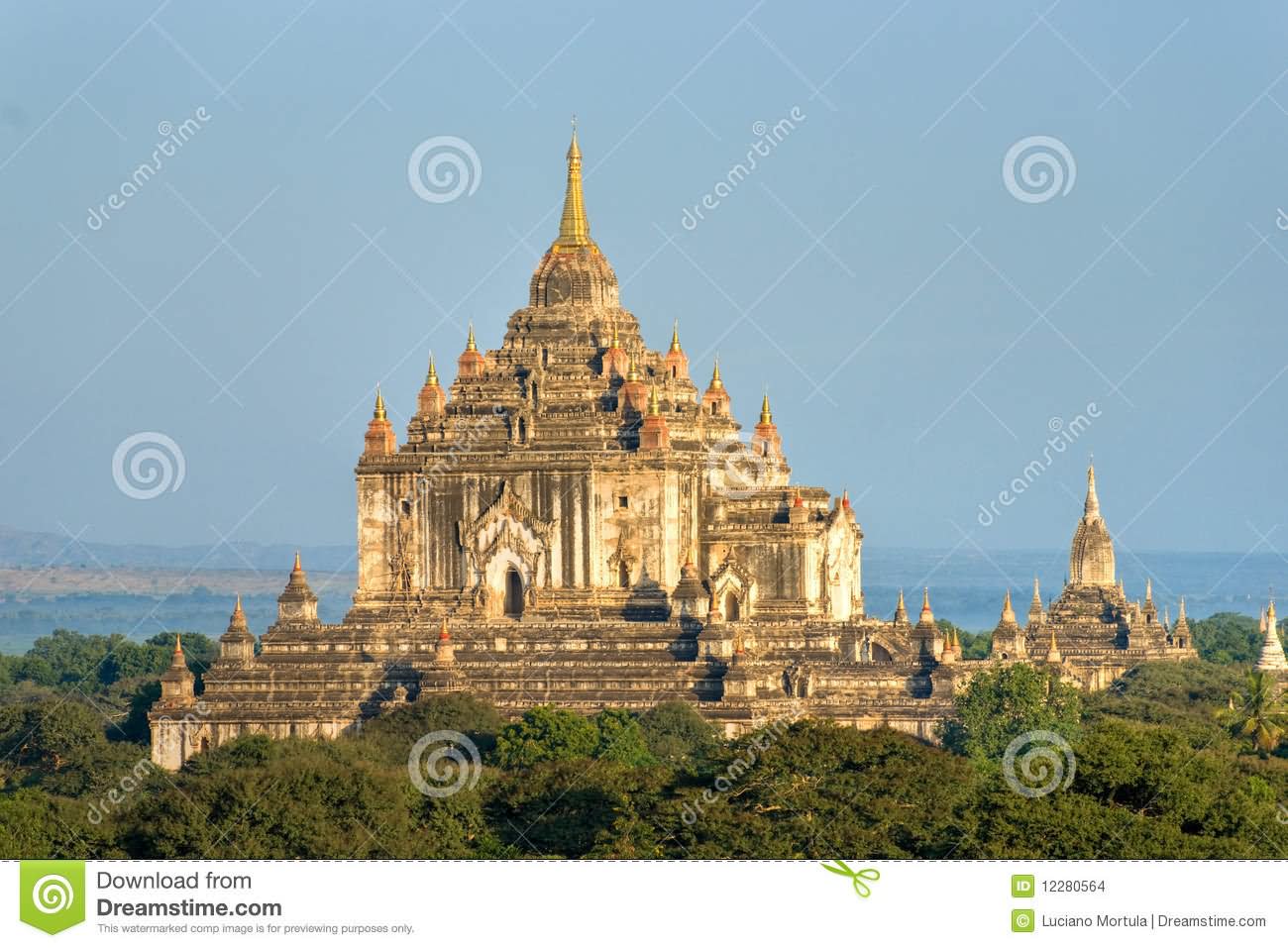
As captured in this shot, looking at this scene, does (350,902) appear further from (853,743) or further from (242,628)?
(242,628)

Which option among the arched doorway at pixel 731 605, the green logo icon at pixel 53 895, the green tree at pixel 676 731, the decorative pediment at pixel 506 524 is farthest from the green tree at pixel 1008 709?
the green logo icon at pixel 53 895

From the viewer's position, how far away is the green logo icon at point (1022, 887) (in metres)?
67.1

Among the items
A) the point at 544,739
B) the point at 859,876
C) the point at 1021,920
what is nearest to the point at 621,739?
the point at 544,739

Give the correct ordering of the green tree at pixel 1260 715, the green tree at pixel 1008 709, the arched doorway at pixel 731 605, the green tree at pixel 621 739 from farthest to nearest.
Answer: the arched doorway at pixel 731 605
the green tree at pixel 1260 715
the green tree at pixel 1008 709
the green tree at pixel 621 739

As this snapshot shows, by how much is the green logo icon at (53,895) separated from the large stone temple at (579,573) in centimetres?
4010

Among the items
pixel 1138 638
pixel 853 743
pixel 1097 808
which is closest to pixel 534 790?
pixel 853 743

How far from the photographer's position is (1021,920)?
66.7 meters

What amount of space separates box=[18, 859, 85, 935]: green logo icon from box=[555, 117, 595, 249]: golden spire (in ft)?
193

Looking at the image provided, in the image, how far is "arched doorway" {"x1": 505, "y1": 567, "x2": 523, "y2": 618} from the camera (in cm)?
11756

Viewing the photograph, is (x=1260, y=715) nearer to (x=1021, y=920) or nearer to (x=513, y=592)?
(x=513, y=592)

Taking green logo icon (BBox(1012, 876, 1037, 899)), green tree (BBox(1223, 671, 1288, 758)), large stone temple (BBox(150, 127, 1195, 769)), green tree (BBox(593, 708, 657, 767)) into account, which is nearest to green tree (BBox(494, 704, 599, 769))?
green tree (BBox(593, 708, 657, 767))

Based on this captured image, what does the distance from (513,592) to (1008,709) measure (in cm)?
1761

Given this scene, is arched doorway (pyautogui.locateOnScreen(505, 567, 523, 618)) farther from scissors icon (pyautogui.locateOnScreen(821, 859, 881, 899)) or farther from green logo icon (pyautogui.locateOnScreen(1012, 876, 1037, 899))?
green logo icon (pyautogui.locateOnScreen(1012, 876, 1037, 899))

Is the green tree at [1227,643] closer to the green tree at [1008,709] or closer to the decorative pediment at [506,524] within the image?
the decorative pediment at [506,524]
